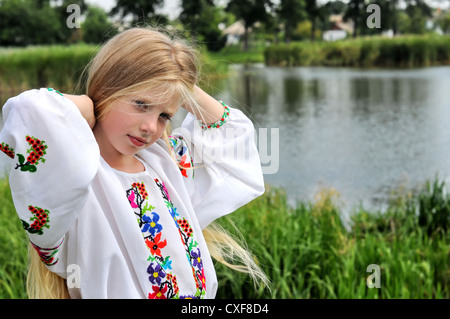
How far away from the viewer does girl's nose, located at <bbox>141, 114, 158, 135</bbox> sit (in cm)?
113

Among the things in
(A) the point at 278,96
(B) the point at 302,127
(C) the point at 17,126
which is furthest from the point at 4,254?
(A) the point at 278,96

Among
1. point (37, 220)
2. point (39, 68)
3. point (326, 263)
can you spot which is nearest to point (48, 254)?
point (37, 220)

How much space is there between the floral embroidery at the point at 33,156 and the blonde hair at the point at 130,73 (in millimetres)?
201

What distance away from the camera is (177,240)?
124cm

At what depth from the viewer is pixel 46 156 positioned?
974mm

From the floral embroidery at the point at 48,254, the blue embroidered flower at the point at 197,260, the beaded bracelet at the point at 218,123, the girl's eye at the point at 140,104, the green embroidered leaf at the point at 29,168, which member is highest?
the girl's eye at the point at 140,104

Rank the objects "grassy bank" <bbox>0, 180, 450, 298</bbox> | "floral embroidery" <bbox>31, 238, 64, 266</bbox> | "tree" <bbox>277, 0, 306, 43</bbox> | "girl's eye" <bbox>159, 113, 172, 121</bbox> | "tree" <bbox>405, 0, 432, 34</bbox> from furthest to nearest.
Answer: "tree" <bbox>405, 0, 432, 34</bbox>
"tree" <bbox>277, 0, 306, 43</bbox>
"grassy bank" <bbox>0, 180, 450, 298</bbox>
"girl's eye" <bbox>159, 113, 172, 121</bbox>
"floral embroidery" <bbox>31, 238, 64, 266</bbox>

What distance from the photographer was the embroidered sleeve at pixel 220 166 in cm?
141

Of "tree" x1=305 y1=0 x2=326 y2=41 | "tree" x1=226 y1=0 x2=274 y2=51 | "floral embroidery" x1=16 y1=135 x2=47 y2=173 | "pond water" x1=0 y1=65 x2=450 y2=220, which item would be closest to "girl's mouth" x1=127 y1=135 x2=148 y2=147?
"floral embroidery" x1=16 y1=135 x2=47 y2=173

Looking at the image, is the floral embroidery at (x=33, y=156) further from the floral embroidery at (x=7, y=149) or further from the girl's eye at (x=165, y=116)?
the girl's eye at (x=165, y=116)

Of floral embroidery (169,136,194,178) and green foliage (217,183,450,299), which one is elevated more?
floral embroidery (169,136,194,178)

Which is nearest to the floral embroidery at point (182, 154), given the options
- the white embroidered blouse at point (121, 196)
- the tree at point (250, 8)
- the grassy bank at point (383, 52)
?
the white embroidered blouse at point (121, 196)

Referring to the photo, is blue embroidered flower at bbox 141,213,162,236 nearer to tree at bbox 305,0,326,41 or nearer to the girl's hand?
the girl's hand
